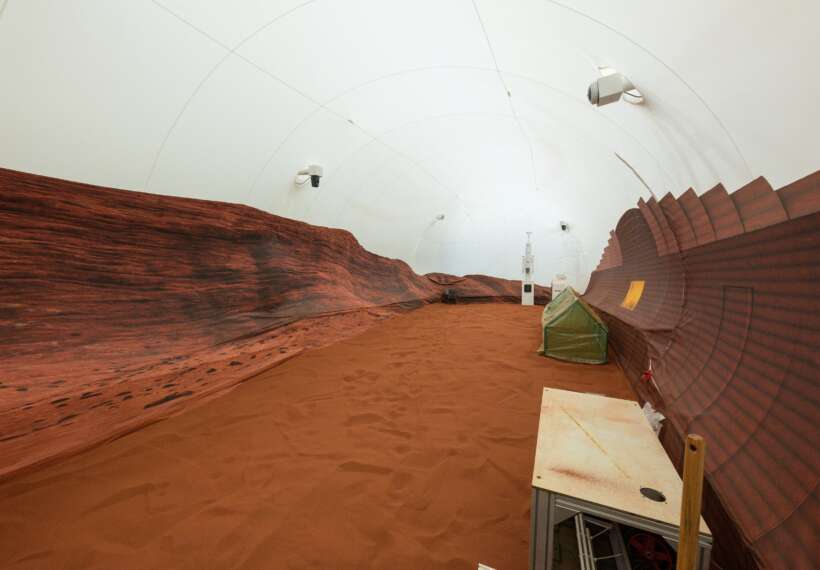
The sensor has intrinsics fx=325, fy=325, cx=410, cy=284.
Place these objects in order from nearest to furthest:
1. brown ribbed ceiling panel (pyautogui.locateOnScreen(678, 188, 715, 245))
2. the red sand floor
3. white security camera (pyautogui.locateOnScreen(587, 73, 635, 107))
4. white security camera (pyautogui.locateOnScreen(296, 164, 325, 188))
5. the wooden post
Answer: the wooden post, the red sand floor, brown ribbed ceiling panel (pyautogui.locateOnScreen(678, 188, 715, 245)), white security camera (pyautogui.locateOnScreen(587, 73, 635, 107)), white security camera (pyautogui.locateOnScreen(296, 164, 325, 188))

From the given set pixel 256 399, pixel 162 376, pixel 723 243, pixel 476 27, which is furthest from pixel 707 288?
pixel 162 376

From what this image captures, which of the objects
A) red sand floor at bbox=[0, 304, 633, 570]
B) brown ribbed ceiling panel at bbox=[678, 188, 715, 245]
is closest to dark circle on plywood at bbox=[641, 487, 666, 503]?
red sand floor at bbox=[0, 304, 633, 570]

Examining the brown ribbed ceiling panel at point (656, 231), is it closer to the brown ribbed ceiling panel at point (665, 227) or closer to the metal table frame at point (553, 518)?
the brown ribbed ceiling panel at point (665, 227)

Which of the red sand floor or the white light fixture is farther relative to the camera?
the white light fixture

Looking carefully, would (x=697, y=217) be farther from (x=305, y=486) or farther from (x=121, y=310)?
(x=121, y=310)

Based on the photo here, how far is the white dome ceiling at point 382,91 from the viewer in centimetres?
176

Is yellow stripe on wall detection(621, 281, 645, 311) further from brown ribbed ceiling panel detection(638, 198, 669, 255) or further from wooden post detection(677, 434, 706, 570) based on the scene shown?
wooden post detection(677, 434, 706, 570)

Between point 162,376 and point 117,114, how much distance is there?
2.44m

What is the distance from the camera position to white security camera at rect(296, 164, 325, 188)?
17.7 feet

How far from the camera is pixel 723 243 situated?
2.02 meters

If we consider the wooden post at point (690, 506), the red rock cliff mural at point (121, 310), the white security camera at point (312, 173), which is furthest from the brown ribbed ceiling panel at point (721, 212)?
the white security camera at point (312, 173)

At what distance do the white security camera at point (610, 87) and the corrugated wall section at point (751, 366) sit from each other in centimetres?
102

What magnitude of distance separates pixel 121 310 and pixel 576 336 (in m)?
5.11

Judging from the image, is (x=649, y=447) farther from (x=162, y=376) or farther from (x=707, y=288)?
(x=162, y=376)
